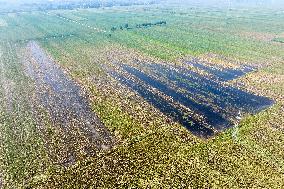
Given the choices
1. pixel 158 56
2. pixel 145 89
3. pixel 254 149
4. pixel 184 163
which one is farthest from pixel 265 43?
pixel 184 163

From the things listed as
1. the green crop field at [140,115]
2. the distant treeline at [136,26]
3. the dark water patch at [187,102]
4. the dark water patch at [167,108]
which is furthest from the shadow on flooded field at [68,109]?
the distant treeline at [136,26]

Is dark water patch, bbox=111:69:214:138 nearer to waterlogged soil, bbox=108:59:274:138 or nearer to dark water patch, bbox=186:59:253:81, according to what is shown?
waterlogged soil, bbox=108:59:274:138

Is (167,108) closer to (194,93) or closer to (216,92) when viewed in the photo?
(194,93)

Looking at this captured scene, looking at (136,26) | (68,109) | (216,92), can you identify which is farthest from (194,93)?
(136,26)

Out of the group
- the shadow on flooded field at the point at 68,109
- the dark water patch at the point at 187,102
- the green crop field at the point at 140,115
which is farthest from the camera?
the dark water patch at the point at 187,102

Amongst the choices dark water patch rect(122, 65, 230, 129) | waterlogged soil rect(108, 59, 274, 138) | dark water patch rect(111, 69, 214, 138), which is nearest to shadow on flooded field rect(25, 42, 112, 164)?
dark water patch rect(111, 69, 214, 138)

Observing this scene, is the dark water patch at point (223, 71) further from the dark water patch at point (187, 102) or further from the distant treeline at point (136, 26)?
the distant treeline at point (136, 26)
